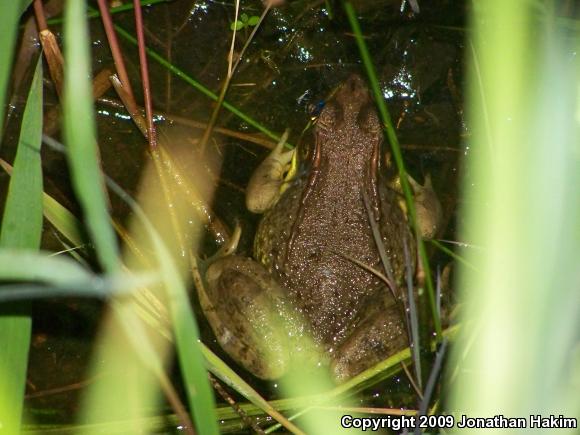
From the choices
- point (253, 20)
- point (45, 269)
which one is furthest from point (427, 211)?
point (45, 269)

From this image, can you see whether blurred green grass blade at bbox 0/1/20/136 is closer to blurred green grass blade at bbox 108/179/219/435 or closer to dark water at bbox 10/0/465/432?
blurred green grass blade at bbox 108/179/219/435

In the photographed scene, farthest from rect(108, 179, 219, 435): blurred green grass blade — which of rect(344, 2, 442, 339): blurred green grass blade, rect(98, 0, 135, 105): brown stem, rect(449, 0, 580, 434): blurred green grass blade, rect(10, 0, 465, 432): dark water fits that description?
rect(10, 0, 465, 432): dark water

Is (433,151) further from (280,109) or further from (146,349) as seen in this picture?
(146,349)

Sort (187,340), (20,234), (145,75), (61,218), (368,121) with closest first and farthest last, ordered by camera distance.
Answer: (187,340) → (20,234) → (61,218) → (145,75) → (368,121)

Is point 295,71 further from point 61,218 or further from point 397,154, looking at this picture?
point 61,218

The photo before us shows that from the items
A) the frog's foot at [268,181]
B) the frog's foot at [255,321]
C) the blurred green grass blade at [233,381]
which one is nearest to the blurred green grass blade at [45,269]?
the blurred green grass blade at [233,381]
